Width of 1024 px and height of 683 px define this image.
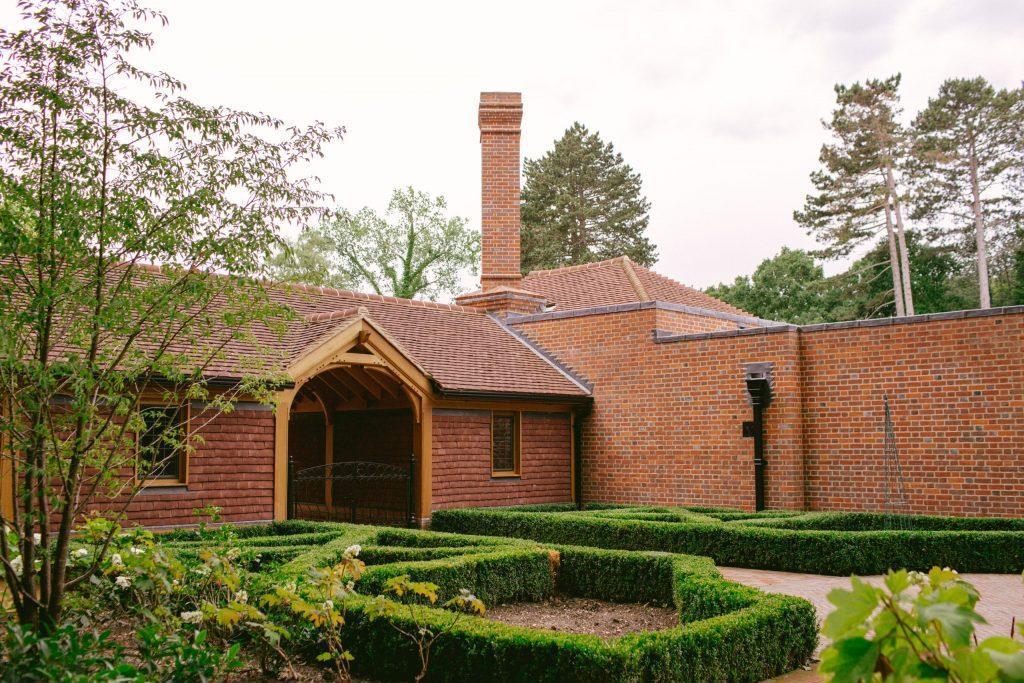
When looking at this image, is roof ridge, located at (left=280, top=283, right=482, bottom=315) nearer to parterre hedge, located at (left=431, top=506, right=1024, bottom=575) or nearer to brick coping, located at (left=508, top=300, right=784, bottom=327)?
brick coping, located at (left=508, top=300, right=784, bottom=327)

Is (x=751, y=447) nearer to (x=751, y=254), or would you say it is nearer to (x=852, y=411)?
(x=852, y=411)

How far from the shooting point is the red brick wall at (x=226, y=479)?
12812mm

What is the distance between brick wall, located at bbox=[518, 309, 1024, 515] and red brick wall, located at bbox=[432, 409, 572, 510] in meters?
0.71

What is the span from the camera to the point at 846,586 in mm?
10555

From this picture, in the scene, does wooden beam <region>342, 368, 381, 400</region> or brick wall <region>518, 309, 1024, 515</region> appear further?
wooden beam <region>342, 368, 381, 400</region>

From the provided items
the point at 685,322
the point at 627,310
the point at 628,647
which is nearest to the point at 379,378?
the point at 627,310

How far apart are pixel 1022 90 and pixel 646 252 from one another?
1937 centimetres

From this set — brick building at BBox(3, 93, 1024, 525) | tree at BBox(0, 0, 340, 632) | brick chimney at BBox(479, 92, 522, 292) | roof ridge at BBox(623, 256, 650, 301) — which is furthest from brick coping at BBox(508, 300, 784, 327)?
tree at BBox(0, 0, 340, 632)

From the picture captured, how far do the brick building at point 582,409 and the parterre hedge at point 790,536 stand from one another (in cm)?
115

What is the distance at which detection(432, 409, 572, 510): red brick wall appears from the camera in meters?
16.4

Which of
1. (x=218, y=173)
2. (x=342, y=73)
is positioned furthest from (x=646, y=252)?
(x=218, y=173)

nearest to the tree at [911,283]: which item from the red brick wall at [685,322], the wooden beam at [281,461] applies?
the red brick wall at [685,322]

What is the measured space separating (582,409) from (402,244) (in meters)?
27.5

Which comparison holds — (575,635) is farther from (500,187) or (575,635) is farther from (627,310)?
(500,187)
